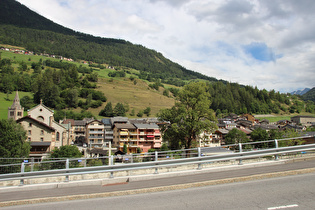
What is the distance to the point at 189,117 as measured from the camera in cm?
2889

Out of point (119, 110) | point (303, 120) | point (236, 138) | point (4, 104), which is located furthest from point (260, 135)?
point (4, 104)

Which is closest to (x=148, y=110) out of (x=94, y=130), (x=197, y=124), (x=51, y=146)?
(x=94, y=130)

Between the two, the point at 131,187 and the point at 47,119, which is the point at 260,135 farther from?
the point at 131,187

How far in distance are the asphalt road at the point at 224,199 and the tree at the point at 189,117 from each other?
1886 centimetres

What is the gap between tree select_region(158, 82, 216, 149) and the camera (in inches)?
1107

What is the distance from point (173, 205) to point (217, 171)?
4.80m

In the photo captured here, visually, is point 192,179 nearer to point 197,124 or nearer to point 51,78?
point 197,124

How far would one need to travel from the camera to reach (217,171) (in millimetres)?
11188

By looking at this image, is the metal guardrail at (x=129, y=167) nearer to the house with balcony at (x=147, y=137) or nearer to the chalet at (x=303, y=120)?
the house with balcony at (x=147, y=137)

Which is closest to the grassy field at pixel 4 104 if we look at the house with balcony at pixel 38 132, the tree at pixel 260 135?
the house with balcony at pixel 38 132

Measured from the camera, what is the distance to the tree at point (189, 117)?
92.3 feet

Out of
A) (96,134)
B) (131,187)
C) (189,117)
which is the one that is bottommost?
(131,187)

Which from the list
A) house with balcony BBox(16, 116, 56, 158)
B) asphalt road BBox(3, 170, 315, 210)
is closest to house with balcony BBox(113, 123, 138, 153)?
house with balcony BBox(16, 116, 56, 158)

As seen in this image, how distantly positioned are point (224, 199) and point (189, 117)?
71.3ft
